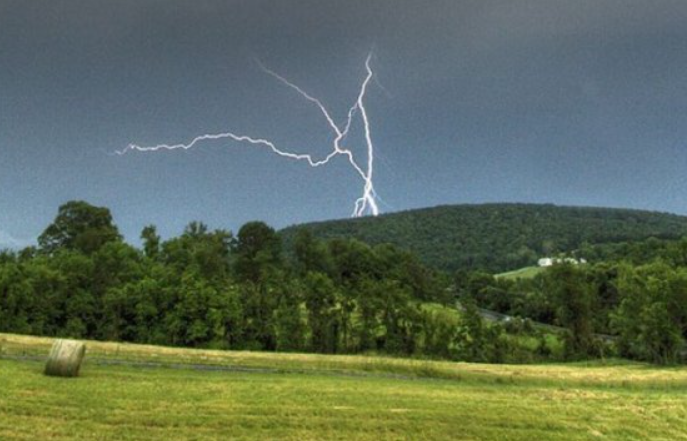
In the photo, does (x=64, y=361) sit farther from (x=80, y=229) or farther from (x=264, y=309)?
(x=80, y=229)

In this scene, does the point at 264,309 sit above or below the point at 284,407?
above

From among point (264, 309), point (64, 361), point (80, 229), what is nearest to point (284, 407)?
point (64, 361)

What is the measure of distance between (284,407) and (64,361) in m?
9.32

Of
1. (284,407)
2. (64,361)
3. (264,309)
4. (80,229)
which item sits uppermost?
(80,229)

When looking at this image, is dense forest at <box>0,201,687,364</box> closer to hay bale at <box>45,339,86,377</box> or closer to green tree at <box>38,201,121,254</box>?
green tree at <box>38,201,121,254</box>

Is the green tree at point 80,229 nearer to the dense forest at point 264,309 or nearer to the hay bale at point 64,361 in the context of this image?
the dense forest at point 264,309

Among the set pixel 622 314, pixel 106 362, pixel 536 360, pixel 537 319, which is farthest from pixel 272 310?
pixel 537 319

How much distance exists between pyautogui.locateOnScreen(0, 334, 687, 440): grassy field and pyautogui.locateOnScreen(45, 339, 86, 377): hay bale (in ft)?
1.80

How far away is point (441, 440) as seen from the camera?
51.3 ft

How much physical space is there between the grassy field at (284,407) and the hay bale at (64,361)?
1.80 feet

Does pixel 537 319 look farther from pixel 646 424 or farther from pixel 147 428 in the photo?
pixel 147 428

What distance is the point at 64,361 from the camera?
2123 centimetres

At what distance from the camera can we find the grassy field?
1499 cm

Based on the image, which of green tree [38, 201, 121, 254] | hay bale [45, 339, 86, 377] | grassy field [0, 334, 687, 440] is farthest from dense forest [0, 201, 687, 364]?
hay bale [45, 339, 86, 377]
